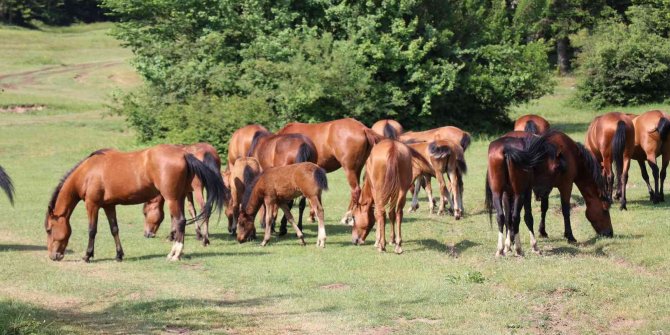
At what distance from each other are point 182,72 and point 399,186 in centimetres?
2182

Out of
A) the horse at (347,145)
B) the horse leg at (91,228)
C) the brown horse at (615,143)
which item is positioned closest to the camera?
the horse leg at (91,228)

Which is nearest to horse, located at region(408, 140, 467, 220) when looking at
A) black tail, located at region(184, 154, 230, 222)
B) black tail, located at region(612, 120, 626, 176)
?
black tail, located at region(612, 120, 626, 176)

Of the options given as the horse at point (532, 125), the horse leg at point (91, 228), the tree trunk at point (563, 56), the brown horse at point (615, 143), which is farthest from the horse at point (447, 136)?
the tree trunk at point (563, 56)

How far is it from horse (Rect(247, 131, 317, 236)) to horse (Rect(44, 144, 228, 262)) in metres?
2.76

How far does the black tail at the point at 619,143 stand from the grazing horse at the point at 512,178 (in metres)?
5.68

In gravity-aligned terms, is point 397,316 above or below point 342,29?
below

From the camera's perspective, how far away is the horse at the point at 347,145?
1873cm

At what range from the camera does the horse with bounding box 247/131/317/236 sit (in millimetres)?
17938

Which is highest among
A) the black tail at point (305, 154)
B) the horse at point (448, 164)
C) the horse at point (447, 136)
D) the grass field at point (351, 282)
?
the black tail at point (305, 154)

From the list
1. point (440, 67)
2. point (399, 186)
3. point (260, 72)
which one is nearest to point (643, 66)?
point (440, 67)

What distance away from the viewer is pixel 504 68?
3822 cm

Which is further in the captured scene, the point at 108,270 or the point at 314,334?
the point at 108,270

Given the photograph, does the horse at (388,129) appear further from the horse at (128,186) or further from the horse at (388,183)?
the horse at (128,186)

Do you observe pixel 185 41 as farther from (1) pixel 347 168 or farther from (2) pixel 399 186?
(2) pixel 399 186
